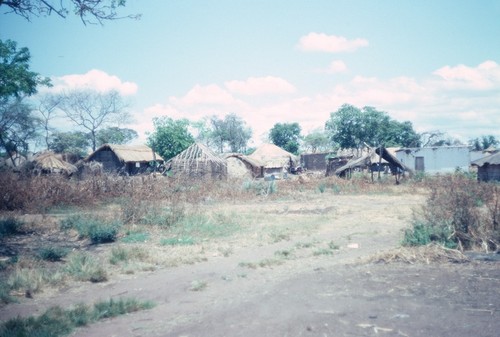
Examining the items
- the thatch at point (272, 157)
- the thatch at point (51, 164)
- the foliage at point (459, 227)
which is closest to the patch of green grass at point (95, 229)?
the foliage at point (459, 227)

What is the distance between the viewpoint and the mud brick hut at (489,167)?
90.9 feet

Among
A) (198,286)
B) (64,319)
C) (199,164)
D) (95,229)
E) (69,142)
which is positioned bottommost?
(198,286)

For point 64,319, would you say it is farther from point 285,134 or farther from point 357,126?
point 285,134

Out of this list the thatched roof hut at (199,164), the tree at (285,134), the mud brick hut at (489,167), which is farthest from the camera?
the tree at (285,134)

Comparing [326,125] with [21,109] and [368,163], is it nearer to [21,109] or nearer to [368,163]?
[368,163]

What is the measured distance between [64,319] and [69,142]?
195 ft

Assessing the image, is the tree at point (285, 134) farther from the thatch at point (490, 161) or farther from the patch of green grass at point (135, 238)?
the patch of green grass at point (135, 238)

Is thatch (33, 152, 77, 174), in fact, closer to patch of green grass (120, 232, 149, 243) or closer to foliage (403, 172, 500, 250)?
patch of green grass (120, 232, 149, 243)

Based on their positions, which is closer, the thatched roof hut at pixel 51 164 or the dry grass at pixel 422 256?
the dry grass at pixel 422 256

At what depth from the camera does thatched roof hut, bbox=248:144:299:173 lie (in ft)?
160

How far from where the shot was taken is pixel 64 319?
15.5 feet

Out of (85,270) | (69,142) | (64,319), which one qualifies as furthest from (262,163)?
(64,319)

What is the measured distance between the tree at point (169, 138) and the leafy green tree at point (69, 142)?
704 inches

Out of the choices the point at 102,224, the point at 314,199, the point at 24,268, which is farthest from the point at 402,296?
the point at 314,199
